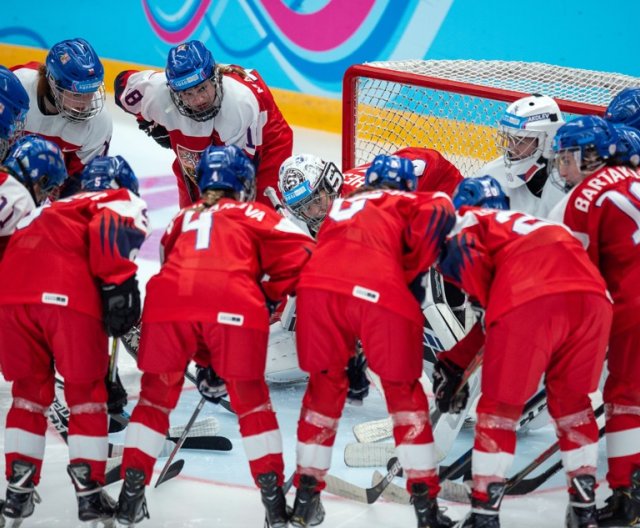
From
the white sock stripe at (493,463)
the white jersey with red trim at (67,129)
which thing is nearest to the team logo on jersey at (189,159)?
the white jersey with red trim at (67,129)

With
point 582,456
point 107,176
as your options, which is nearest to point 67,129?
point 107,176

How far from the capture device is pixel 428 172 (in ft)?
14.8

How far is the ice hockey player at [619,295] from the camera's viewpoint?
10.7ft

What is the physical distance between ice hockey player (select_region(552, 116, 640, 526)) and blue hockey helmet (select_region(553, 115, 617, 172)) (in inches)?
2.2

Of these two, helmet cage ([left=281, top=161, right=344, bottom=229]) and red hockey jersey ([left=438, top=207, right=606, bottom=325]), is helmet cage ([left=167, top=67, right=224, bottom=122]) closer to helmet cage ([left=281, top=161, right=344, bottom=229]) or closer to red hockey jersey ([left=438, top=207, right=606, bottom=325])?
helmet cage ([left=281, top=161, right=344, bottom=229])

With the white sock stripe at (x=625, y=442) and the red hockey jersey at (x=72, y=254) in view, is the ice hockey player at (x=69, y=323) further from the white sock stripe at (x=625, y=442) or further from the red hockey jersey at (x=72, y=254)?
the white sock stripe at (x=625, y=442)

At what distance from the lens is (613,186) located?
331 centimetres

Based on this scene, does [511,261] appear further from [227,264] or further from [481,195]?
[227,264]

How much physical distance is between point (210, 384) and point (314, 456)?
44 cm

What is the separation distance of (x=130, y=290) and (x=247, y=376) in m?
0.42

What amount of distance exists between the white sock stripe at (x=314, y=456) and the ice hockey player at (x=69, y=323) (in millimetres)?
565

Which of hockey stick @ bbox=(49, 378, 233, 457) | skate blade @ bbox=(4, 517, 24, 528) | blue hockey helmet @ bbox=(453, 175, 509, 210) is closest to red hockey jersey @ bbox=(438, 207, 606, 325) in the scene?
blue hockey helmet @ bbox=(453, 175, 509, 210)

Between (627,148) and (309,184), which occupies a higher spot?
(627,148)

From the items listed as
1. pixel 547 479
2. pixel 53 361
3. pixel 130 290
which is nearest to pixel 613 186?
pixel 547 479
